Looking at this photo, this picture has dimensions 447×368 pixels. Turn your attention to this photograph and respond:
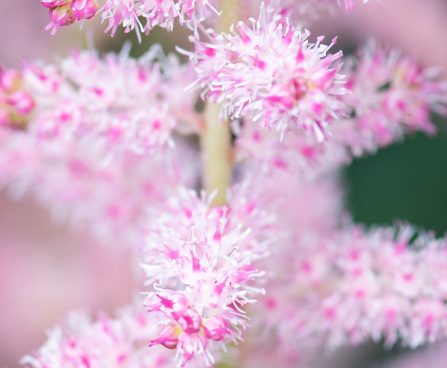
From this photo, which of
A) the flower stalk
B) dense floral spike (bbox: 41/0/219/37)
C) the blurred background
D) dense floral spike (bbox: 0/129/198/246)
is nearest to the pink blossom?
dense floral spike (bbox: 41/0/219/37)

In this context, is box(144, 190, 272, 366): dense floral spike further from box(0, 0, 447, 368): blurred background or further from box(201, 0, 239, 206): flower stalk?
box(0, 0, 447, 368): blurred background

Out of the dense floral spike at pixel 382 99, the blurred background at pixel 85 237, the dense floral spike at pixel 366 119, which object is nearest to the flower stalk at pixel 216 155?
the dense floral spike at pixel 366 119

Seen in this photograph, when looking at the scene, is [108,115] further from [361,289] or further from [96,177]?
[361,289]

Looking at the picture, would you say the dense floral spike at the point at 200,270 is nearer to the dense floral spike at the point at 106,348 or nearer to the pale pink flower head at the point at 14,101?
the dense floral spike at the point at 106,348

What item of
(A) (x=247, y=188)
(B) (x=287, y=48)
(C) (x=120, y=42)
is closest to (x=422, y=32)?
(C) (x=120, y=42)

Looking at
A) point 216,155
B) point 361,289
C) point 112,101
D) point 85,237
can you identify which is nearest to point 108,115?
point 112,101
